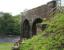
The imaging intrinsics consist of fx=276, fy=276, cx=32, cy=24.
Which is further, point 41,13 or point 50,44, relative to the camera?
point 41,13

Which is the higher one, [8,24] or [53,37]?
[8,24]

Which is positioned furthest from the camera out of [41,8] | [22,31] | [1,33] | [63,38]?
[1,33]

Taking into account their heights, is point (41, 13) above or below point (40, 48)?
above

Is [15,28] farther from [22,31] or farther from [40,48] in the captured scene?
[40,48]

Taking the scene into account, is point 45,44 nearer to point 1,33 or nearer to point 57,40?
point 57,40

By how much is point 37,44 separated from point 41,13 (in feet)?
18.2

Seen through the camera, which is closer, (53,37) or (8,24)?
(53,37)

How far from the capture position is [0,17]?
882 inches

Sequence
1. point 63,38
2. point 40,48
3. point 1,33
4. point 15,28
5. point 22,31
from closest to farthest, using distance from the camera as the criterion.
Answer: point 63,38 < point 40,48 < point 22,31 < point 15,28 < point 1,33

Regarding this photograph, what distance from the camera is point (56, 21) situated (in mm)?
4273

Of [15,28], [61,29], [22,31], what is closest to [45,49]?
[61,29]

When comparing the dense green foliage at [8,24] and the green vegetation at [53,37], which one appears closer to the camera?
the green vegetation at [53,37]

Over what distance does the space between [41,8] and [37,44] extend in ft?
17.8

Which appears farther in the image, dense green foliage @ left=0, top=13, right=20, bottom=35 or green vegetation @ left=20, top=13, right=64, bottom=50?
dense green foliage @ left=0, top=13, right=20, bottom=35
